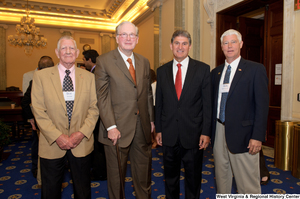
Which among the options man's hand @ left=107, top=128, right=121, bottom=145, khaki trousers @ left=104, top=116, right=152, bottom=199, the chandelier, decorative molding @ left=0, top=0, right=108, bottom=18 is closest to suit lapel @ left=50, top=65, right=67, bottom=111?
man's hand @ left=107, top=128, right=121, bottom=145

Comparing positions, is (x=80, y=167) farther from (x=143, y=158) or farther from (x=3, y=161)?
(x=3, y=161)

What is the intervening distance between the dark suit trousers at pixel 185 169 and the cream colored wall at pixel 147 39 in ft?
22.8

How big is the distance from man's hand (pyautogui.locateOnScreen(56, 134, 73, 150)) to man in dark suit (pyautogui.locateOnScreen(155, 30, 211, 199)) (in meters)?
0.86

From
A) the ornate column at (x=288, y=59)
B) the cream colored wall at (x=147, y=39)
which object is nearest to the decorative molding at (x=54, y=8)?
the cream colored wall at (x=147, y=39)

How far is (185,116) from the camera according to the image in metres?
1.99

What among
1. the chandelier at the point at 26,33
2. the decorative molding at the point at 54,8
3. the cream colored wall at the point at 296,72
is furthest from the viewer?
the decorative molding at the point at 54,8

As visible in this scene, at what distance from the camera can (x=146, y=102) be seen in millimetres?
2039

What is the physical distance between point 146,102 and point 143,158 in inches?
20.5

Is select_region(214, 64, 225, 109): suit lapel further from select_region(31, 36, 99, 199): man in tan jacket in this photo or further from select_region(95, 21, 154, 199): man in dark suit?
select_region(31, 36, 99, 199): man in tan jacket

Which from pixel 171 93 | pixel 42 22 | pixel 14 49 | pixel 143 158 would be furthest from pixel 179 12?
pixel 14 49

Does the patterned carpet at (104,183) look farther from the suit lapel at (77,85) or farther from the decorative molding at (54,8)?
the decorative molding at (54,8)

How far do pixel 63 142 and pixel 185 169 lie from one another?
1135 mm

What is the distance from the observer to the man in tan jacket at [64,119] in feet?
5.89

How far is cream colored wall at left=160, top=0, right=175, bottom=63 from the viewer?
6.68 m
